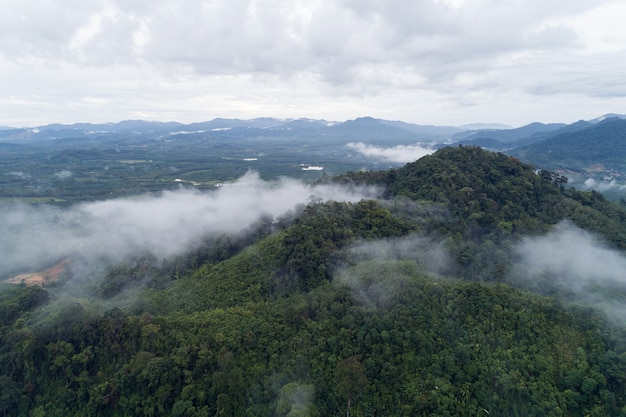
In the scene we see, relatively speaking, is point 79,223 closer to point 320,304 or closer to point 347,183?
point 347,183

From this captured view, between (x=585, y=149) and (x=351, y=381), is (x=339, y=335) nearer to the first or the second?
(x=351, y=381)

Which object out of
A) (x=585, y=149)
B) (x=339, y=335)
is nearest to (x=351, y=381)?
(x=339, y=335)

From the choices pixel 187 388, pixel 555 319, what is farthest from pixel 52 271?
pixel 555 319

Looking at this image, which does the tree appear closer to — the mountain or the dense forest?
the dense forest

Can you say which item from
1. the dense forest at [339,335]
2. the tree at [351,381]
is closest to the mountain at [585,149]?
the dense forest at [339,335]

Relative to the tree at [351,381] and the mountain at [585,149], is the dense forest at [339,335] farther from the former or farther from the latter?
the mountain at [585,149]

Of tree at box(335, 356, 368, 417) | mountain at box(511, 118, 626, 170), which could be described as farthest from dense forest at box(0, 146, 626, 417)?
mountain at box(511, 118, 626, 170)
